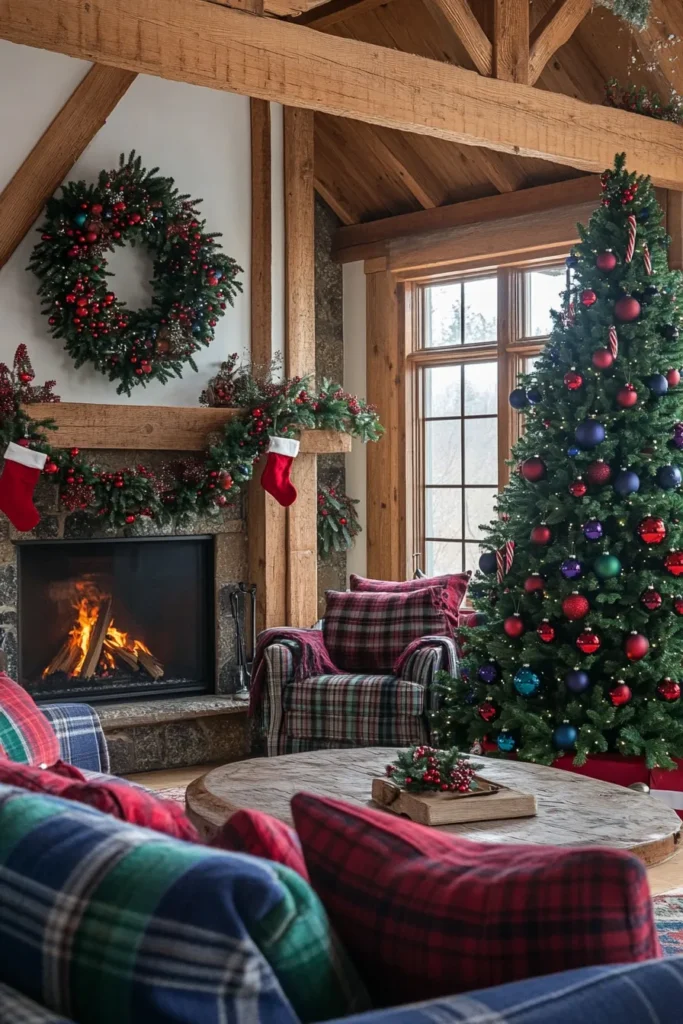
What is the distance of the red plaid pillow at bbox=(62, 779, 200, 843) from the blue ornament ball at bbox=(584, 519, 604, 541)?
3.42m

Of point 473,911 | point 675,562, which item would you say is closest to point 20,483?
point 675,562

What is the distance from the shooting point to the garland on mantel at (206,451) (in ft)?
17.8

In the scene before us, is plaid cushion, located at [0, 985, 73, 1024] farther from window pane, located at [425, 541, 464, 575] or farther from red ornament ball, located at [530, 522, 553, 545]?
window pane, located at [425, 541, 464, 575]

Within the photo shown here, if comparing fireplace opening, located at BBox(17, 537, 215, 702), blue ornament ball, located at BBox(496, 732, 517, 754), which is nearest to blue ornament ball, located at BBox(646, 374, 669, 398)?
blue ornament ball, located at BBox(496, 732, 517, 754)

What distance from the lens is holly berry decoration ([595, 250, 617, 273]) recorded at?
4.84m

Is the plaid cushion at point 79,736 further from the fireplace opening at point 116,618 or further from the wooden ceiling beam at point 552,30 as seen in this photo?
the wooden ceiling beam at point 552,30

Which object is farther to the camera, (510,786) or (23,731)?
(510,786)

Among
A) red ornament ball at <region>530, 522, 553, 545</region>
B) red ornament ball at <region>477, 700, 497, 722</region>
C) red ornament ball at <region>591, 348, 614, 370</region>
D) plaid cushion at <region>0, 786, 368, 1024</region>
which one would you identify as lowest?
red ornament ball at <region>477, 700, 497, 722</region>

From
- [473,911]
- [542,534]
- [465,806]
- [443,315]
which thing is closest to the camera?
[473,911]

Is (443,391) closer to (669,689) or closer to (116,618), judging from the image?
(116,618)

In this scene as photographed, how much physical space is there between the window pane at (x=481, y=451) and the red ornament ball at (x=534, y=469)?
1748 millimetres

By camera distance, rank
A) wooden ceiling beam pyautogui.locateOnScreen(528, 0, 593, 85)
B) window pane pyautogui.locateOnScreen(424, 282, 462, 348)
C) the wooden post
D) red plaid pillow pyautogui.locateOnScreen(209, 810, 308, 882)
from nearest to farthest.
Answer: red plaid pillow pyautogui.locateOnScreen(209, 810, 308, 882) → wooden ceiling beam pyautogui.locateOnScreen(528, 0, 593, 85) → the wooden post → window pane pyautogui.locateOnScreen(424, 282, 462, 348)

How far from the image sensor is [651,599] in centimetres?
468

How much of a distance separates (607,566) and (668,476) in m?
0.43
